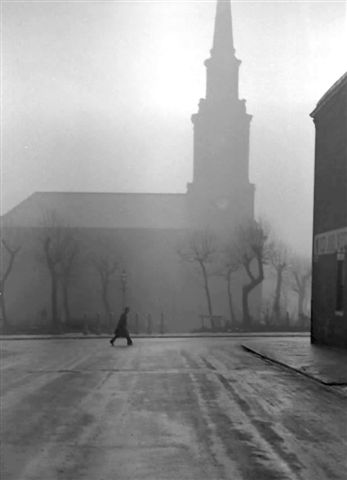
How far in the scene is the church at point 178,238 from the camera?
73625 mm

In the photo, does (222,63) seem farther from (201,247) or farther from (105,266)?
(105,266)

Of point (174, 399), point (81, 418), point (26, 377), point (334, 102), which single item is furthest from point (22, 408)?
point (334, 102)

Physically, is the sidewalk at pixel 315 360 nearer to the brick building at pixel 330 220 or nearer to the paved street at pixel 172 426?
the paved street at pixel 172 426

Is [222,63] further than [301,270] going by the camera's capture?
Yes

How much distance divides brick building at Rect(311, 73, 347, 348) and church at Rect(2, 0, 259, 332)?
4284 cm

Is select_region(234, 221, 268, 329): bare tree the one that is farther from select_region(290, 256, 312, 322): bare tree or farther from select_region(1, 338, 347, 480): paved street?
select_region(1, 338, 347, 480): paved street

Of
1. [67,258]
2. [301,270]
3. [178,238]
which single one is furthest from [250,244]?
[178,238]

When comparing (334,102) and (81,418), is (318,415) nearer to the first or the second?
(81,418)

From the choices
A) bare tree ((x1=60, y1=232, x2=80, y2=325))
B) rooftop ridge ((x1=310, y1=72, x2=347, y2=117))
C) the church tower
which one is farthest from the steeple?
rooftop ridge ((x1=310, y1=72, x2=347, y2=117))

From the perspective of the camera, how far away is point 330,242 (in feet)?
82.9

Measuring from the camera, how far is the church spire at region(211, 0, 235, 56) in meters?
72.8

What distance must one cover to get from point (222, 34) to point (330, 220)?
51.8m

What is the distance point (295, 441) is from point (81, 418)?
313 centimetres

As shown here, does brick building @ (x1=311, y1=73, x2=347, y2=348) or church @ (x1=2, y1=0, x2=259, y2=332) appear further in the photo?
church @ (x1=2, y1=0, x2=259, y2=332)
